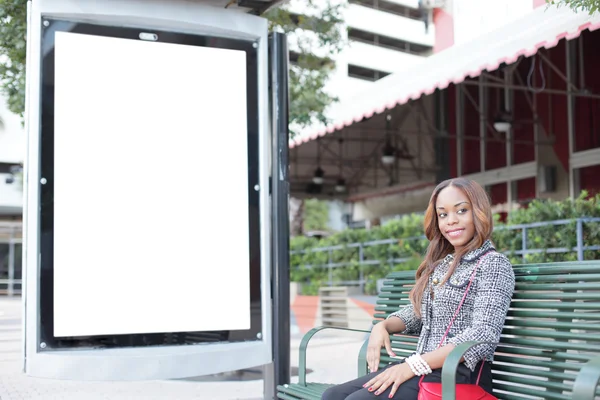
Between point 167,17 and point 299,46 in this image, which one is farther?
point 299,46

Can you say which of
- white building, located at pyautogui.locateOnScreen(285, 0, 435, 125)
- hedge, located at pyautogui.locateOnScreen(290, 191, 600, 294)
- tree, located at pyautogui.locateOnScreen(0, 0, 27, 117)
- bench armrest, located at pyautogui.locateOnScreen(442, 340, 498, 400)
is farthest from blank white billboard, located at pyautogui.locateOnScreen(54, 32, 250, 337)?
white building, located at pyautogui.locateOnScreen(285, 0, 435, 125)

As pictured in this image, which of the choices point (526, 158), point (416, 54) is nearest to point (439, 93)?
point (526, 158)

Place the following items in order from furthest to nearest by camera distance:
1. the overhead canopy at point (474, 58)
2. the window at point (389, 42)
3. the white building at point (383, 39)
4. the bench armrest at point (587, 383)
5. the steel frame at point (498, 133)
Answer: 1. the window at point (389, 42)
2. the white building at point (383, 39)
3. the steel frame at point (498, 133)
4. the overhead canopy at point (474, 58)
5. the bench armrest at point (587, 383)

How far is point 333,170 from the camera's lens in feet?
70.5

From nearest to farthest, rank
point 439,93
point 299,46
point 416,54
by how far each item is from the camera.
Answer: point 299,46, point 439,93, point 416,54

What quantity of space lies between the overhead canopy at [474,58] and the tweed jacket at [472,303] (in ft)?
12.9

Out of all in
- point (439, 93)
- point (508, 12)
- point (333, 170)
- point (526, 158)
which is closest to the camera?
point (508, 12)

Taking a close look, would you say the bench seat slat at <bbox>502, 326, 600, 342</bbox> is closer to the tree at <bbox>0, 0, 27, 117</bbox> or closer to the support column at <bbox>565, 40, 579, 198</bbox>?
the tree at <bbox>0, 0, 27, 117</bbox>

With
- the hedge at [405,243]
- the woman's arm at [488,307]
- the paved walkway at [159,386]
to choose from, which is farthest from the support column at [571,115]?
the woman's arm at [488,307]

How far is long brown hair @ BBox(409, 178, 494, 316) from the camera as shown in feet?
10.2

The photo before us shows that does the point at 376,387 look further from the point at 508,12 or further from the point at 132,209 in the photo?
the point at 508,12

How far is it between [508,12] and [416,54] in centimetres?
2880

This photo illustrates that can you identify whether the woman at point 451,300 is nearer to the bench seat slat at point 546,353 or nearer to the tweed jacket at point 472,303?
the tweed jacket at point 472,303

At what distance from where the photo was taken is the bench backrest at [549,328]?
2.90 m
